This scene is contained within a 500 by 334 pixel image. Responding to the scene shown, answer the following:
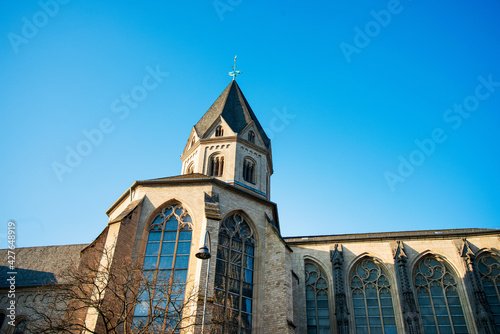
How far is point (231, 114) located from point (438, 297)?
19.7 meters

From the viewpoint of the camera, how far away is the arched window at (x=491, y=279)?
82.8 feet

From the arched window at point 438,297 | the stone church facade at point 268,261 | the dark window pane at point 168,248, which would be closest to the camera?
the stone church facade at point 268,261

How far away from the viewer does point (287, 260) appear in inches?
898

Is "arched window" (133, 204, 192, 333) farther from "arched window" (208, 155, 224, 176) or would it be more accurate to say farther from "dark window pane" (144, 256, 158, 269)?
"arched window" (208, 155, 224, 176)

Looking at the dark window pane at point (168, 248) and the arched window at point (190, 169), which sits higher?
the arched window at point (190, 169)

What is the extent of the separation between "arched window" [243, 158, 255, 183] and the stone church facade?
96 mm

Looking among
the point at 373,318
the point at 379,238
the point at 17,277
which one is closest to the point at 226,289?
the point at 373,318

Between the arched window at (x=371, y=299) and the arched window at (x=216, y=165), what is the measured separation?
1146 cm

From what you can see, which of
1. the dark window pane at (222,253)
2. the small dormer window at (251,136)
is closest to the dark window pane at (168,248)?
the dark window pane at (222,253)

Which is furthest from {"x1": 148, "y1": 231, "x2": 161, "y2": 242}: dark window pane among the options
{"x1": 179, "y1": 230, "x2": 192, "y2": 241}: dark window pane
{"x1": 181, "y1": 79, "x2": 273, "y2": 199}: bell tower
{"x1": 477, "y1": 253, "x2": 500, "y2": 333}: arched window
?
{"x1": 477, "y1": 253, "x2": 500, "y2": 333}: arched window

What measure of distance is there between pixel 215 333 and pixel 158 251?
5.77m

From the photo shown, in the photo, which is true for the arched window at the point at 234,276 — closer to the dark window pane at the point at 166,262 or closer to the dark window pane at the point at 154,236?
the dark window pane at the point at 166,262

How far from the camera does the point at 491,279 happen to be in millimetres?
26219

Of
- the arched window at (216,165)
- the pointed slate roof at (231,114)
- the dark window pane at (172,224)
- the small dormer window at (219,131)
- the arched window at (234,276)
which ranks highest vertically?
the pointed slate roof at (231,114)
